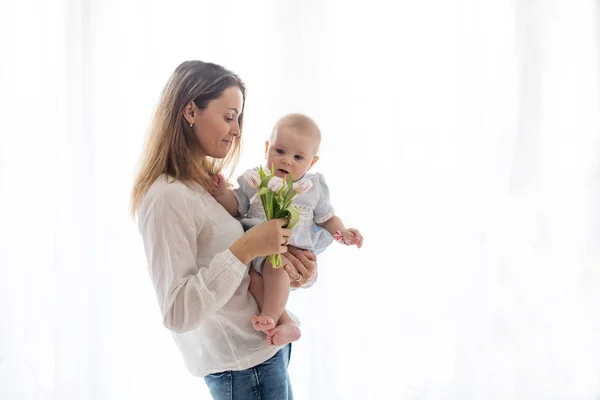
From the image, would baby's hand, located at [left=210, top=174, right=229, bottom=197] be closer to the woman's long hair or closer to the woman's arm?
the woman's long hair

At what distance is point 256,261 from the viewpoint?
1548 mm

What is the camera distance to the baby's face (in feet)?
5.78

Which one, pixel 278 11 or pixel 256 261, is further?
pixel 278 11

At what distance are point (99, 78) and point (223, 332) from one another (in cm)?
151

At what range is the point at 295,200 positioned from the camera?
1791 millimetres

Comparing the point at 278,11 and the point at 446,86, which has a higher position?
the point at 278,11

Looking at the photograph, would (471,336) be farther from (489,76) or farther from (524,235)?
(489,76)

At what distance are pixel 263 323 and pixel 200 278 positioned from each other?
20 cm

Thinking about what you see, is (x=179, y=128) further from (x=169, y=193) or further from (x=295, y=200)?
(x=295, y=200)

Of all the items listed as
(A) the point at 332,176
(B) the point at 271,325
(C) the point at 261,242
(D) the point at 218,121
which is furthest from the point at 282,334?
(A) the point at 332,176

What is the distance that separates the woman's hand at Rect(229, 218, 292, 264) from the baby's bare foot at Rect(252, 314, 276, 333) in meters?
0.15

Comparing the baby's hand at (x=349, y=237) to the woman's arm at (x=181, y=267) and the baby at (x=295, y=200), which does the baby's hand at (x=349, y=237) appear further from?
the woman's arm at (x=181, y=267)

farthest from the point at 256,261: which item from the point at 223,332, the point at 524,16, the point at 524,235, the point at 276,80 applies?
the point at 524,16

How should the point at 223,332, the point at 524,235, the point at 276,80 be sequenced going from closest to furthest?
the point at 223,332 → the point at 276,80 → the point at 524,235
